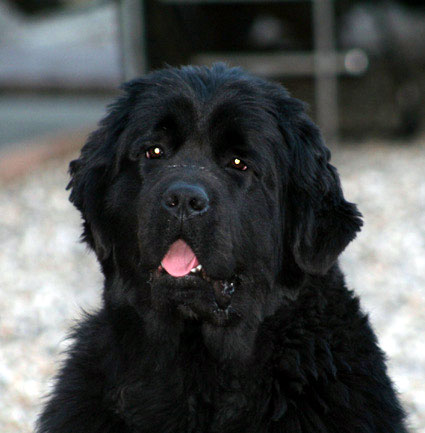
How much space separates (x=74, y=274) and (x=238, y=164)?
12.9 ft

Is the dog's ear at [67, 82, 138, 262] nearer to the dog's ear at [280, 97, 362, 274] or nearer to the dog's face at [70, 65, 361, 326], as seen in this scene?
the dog's face at [70, 65, 361, 326]

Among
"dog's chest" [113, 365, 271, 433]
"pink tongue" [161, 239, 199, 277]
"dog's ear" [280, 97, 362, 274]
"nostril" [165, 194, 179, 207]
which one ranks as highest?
"dog's ear" [280, 97, 362, 274]

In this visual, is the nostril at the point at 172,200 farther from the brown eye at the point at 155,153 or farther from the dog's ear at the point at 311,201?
the dog's ear at the point at 311,201

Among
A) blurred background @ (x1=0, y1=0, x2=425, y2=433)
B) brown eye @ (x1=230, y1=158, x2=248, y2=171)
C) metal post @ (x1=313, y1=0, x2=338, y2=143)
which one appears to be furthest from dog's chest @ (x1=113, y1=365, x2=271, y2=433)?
metal post @ (x1=313, y1=0, x2=338, y2=143)

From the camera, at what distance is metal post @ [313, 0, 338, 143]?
39.1ft

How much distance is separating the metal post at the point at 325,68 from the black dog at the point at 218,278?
879cm

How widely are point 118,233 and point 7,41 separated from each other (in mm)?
14216

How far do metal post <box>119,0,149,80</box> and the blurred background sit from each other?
0.02 meters

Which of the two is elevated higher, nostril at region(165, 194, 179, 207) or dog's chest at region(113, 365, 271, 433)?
nostril at region(165, 194, 179, 207)

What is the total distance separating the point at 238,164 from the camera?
3.08 meters

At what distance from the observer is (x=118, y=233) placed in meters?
3.17

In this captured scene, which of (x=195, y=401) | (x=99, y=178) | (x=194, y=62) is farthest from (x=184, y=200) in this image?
(x=194, y=62)

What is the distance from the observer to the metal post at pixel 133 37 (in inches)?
454

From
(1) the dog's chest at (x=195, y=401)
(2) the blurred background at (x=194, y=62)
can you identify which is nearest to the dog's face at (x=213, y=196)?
(1) the dog's chest at (x=195, y=401)
